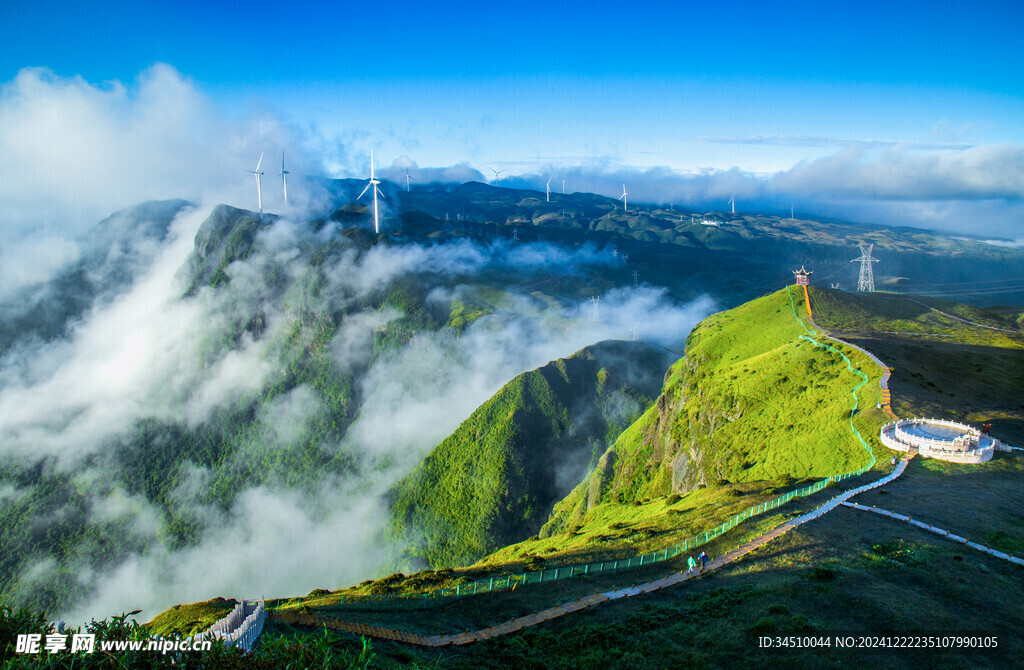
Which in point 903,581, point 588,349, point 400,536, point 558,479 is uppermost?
point 903,581

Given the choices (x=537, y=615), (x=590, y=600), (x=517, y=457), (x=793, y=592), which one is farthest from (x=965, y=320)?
(x=537, y=615)

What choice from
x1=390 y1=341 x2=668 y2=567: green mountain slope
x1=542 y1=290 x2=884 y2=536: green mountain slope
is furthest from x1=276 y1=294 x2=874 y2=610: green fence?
x1=390 y1=341 x2=668 y2=567: green mountain slope

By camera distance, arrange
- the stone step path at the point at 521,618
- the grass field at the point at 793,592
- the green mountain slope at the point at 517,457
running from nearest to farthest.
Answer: the grass field at the point at 793,592
the stone step path at the point at 521,618
the green mountain slope at the point at 517,457

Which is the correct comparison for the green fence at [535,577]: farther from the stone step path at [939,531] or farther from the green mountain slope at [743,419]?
the green mountain slope at [743,419]

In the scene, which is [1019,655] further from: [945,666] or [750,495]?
[750,495]

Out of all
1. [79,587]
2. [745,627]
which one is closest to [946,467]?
[745,627]

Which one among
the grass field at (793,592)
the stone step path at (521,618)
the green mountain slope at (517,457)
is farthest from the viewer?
the green mountain slope at (517,457)

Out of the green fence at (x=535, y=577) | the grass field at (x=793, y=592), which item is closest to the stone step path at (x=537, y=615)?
the grass field at (x=793, y=592)

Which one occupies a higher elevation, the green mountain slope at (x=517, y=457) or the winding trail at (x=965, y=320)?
the winding trail at (x=965, y=320)
